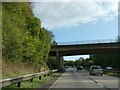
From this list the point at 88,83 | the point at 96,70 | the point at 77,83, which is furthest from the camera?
the point at 96,70

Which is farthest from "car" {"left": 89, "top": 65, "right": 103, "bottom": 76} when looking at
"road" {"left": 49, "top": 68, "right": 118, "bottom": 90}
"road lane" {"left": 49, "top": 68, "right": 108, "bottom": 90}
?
"road" {"left": 49, "top": 68, "right": 118, "bottom": 90}

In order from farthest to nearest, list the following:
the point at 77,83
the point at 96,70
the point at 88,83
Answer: the point at 96,70 < the point at 77,83 < the point at 88,83

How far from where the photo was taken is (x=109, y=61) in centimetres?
13612

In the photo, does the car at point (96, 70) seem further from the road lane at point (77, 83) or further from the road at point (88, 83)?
the road at point (88, 83)

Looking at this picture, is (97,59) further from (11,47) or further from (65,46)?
(11,47)

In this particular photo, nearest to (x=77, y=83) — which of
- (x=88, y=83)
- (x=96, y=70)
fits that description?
(x=88, y=83)

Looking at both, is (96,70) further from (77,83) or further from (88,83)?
(88,83)

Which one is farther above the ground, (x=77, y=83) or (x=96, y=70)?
(x=96, y=70)

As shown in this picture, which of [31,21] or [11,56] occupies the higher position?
[31,21]

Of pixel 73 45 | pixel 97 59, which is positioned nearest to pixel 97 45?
pixel 73 45

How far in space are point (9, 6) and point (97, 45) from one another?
2828 inches

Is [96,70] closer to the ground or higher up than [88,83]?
higher up

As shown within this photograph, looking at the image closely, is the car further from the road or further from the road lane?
the road

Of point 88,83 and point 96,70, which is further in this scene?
point 96,70
